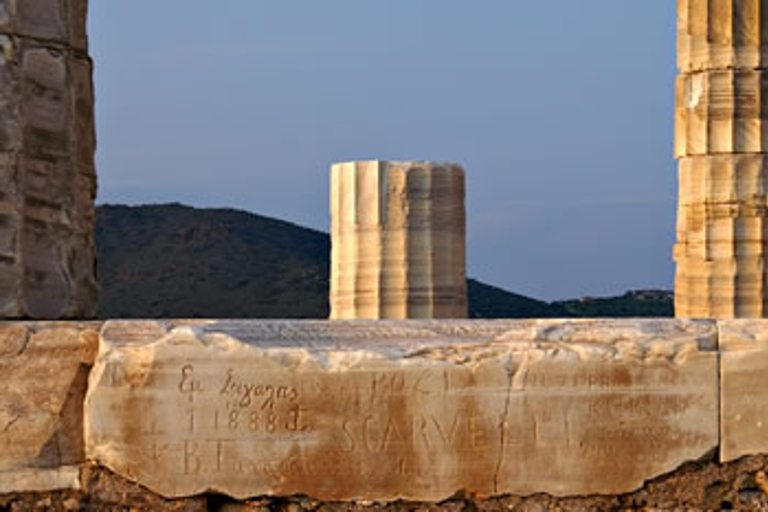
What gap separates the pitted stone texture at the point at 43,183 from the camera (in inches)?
210

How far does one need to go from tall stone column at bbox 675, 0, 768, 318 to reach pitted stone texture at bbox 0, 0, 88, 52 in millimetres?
9252

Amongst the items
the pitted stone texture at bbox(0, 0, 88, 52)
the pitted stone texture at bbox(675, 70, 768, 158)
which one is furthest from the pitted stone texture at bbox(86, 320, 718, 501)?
the pitted stone texture at bbox(675, 70, 768, 158)

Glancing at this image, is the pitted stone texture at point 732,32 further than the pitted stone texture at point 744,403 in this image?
Yes

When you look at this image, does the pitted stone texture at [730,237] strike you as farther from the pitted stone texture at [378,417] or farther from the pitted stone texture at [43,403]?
the pitted stone texture at [43,403]

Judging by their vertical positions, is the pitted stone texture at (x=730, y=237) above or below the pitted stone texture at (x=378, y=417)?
above

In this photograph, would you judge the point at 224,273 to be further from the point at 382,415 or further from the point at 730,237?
the point at 382,415

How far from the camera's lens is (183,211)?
45125 mm

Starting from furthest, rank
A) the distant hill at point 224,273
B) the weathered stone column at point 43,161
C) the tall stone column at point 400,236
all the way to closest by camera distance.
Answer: the distant hill at point 224,273 → the tall stone column at point 400,236 → the weathered stone column at point 43,161

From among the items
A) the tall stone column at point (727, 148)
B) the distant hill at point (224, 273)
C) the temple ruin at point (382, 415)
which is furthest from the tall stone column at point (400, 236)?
the distant hill at point (224, 273)

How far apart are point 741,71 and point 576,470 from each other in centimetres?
941

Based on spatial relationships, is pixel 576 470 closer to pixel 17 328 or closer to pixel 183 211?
pixel 17 328

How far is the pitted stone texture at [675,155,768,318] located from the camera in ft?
44.6

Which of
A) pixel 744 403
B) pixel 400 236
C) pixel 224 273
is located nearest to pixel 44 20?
pixel 744 403

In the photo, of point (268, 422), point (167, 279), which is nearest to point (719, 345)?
point (268, 422)
